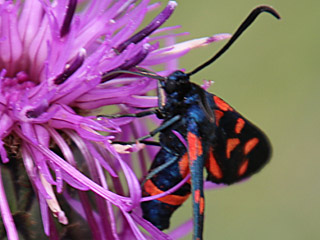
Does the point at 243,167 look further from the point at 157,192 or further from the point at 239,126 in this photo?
the point at 157,192

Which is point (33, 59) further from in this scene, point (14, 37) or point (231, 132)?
point (231, 132)

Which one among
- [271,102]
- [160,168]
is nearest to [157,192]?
[160,168]

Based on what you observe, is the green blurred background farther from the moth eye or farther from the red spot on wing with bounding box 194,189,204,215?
the red spot on wing with bounding box 194,189,204,215

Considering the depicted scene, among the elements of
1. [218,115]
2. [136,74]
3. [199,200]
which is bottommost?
[199,200]

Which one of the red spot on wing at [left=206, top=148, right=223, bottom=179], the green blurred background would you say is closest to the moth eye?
the red spot on wing at [left=206, top=148, right=223, bottom=179]

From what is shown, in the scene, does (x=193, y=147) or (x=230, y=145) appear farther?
(x=230, y=145)

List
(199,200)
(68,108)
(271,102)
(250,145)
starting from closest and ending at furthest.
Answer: (199,200) < (68,108) < (250,145) < (271,102)

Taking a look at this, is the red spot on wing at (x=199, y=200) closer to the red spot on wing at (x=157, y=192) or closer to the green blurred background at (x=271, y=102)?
the red spot on wing at (x=157, y=192)
